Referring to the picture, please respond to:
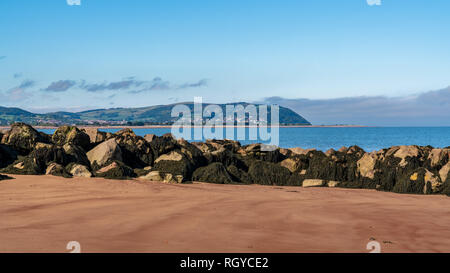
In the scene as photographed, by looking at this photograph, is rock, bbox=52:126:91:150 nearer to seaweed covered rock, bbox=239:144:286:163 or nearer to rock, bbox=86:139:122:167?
rock, bbox=86:139:122:167

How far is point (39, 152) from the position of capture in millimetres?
11281

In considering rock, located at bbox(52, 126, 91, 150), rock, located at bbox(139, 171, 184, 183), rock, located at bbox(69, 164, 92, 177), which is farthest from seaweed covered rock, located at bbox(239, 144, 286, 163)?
rock, located at bbox(69, 164, 92, 177)

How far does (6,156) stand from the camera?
11.8m

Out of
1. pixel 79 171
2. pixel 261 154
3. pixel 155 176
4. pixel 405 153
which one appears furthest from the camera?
pixel 261 154

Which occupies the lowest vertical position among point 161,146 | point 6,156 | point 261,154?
point 261,154

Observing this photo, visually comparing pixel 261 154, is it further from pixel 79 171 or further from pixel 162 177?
pixel 79 171

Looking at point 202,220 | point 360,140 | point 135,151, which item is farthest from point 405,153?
point 360,140

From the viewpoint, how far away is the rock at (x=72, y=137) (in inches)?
533

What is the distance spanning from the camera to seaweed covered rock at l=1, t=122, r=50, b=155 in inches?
505

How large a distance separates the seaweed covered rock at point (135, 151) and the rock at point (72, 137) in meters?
1.08

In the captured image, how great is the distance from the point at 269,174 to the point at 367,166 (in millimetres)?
3049

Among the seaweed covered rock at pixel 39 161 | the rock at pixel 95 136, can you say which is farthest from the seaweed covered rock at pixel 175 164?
the rock at pixel 95 136

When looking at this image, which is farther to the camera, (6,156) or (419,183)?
(6,156)
